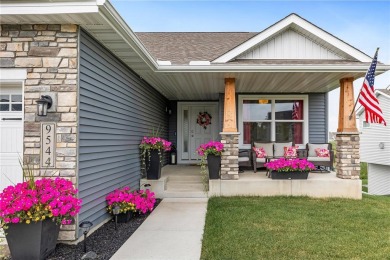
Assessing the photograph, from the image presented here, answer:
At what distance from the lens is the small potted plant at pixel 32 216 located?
2988 millimetres

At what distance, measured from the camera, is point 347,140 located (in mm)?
6289

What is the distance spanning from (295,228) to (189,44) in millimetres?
6396

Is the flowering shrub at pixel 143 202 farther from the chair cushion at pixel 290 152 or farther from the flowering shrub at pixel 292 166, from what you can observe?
the chair cushion at pixel 290 152

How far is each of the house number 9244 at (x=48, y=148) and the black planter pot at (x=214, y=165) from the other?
336 centimetres

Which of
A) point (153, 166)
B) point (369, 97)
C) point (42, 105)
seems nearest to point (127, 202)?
point (153, 166)

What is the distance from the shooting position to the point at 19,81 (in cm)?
377

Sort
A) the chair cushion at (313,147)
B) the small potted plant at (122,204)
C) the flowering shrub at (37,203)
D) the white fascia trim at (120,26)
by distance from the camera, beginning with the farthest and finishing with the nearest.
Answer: the chair cushion at (313,147) < the small potted plant at (122,204) < the white fascia trim at (120,26) < the flowering shrub at (37,203)

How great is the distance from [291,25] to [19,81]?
5596 millimetres

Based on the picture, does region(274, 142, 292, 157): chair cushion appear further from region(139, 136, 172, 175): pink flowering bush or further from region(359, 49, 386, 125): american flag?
region(139, 136, 172, 175): pink flowering bush

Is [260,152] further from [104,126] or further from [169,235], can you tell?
[104,126]

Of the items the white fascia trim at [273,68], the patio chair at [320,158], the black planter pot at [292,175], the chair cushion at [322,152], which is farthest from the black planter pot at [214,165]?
A: the chair cushion at [322,152]

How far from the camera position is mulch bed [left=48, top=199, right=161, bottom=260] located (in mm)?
3344

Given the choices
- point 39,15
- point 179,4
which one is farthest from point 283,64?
point 179,4

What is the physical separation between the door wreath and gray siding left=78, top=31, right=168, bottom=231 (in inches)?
137
